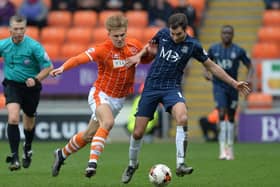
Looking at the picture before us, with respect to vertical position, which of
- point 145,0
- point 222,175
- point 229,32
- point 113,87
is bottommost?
point 222,175

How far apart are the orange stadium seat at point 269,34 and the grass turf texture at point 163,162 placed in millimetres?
4320

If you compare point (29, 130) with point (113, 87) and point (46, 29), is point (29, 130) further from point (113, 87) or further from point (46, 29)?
point (46, 29)

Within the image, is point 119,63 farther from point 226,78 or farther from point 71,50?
point 71,50

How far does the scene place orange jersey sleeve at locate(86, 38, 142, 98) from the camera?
490 inches

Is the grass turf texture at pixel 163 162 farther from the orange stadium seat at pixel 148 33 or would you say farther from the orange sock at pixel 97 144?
the orange stadium seat at pixel 148 33

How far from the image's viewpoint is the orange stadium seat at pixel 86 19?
1015 inches

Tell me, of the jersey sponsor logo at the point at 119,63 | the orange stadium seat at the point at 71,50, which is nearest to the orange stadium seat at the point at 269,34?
the orange stadium seat at the point at 71,50

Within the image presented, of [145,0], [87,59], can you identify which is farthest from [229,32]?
[145,0]

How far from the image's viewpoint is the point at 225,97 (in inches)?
675

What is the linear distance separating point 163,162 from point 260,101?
6.94 m

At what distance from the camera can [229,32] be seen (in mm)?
16828

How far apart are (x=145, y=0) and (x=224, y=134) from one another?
9.38 metres

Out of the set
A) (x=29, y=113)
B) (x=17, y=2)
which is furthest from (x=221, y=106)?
(x=17, y=2)

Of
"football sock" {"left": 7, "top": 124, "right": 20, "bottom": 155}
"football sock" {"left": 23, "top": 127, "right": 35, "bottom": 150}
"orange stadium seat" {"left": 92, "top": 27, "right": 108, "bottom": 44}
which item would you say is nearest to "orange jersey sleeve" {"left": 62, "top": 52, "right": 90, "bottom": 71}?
"football sock" {"left": 7, "top": 124, "right": 20, "bottom": 155}
